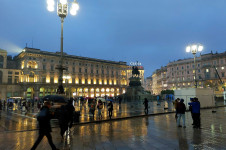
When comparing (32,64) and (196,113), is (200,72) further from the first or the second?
(196,113)

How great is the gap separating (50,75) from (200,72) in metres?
59.8

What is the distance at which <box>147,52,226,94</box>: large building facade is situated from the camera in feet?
206

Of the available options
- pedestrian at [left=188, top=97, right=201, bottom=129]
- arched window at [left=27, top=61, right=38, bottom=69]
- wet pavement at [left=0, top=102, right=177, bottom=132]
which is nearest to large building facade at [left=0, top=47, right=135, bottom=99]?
arched window at [left=27, top=61, right=38, bottom=69]

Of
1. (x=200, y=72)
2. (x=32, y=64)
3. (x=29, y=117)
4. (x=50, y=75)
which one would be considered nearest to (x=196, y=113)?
(x=29, y=117)

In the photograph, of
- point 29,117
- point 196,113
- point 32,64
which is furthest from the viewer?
point 32,64

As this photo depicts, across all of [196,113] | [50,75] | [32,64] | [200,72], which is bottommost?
[196,113]

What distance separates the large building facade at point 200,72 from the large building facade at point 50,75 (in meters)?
25.6

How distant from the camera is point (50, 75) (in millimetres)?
59094

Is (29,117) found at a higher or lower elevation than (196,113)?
lower

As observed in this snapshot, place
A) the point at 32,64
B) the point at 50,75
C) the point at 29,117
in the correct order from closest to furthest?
1. the point at 29,117
2. the point at 32,64
3. the point at 50,75

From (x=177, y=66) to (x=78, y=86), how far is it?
4618 cm

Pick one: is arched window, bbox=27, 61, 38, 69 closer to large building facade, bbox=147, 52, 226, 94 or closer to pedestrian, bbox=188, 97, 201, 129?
pedestrian, bbox=188, 97, 201, 129

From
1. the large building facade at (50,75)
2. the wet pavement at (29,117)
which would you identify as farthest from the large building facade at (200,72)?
the wet pavement at (29,117)

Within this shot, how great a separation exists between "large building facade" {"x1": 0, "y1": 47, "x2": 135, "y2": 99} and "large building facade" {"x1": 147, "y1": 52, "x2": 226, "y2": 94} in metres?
25.6
